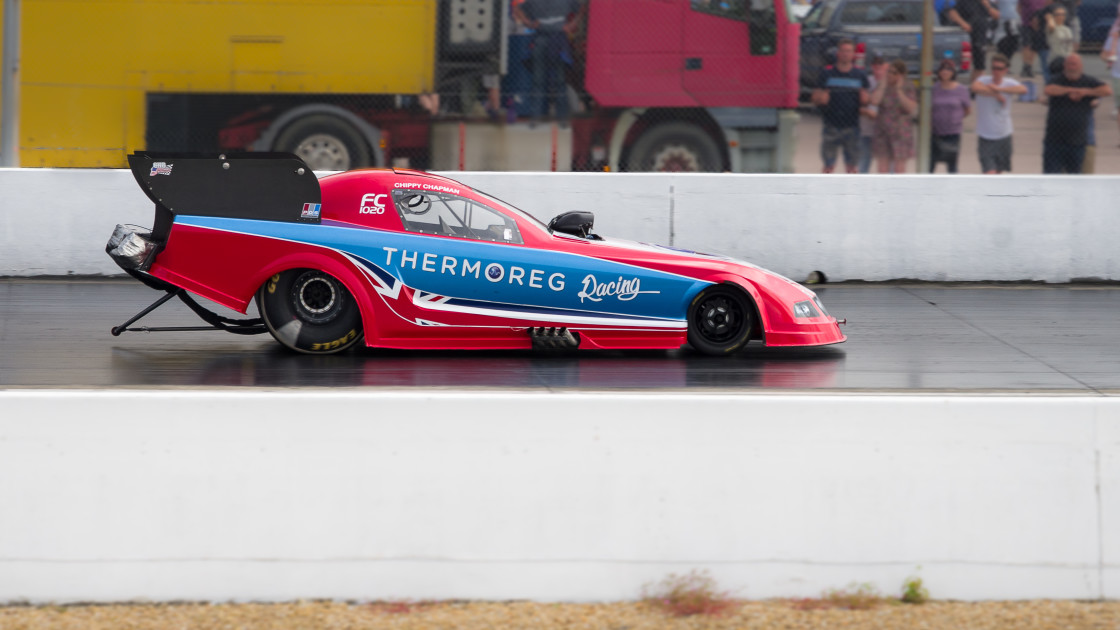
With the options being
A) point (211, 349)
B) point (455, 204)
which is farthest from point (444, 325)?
point (211, 349)

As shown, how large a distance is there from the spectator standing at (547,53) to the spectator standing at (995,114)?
4208 millimetres

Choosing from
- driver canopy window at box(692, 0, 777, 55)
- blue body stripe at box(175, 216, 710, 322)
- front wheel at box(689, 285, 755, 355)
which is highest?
driver canopy window at box(692, 0, 777, 55)

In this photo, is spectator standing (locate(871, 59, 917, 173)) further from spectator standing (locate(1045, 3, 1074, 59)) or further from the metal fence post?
the metal fence post

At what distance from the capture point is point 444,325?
864 centimetres

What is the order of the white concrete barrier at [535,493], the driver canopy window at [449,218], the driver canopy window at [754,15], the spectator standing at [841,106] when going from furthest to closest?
the driver canopy window at [754,15]
the spectator standing at [841,106]
the driver canopy window at [449,218]
the white concrete barrier at [535,493]

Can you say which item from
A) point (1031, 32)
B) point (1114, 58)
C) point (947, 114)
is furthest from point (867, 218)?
point (1114, 58)

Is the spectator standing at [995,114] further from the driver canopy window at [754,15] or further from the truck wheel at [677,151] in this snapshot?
the truck wheel at [677,151]

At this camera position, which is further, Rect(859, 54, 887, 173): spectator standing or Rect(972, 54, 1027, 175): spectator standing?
Rect(859, 54, 887, 173): spectator standing

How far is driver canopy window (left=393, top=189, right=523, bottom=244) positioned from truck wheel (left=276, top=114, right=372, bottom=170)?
4.89 m

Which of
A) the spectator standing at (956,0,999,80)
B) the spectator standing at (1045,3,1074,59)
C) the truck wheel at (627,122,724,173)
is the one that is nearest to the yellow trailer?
the truck wheel at (627,122,724,173)

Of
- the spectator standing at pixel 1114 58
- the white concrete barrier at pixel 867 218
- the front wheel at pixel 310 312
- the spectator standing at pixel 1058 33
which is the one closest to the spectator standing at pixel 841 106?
the white concrete barrier at pixel 867 218

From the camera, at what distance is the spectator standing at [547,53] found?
1327 cm

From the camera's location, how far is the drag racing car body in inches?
336

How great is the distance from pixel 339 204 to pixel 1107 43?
28.0 feet
